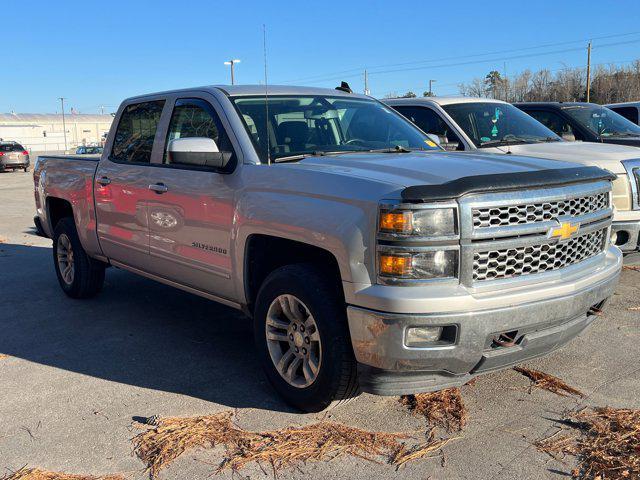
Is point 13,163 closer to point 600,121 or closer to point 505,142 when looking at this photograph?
point 600,121

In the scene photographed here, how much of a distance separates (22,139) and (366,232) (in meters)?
110

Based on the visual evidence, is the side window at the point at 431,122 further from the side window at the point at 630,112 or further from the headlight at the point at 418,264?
the side window at the point at 630,112

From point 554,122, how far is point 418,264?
7.10 meters

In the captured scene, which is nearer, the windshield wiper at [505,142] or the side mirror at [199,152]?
the side mirror at [199,152]

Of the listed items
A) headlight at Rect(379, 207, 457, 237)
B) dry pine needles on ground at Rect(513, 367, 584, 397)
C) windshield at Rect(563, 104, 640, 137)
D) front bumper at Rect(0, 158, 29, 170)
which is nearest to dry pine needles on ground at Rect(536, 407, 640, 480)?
dry pine needles on ground at Rect(513, 367, 584, 397)

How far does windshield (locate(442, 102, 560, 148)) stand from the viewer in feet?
25.4

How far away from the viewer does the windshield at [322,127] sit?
4.45 meters

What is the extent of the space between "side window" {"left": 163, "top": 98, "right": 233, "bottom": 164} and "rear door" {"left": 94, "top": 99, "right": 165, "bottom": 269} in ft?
0.70

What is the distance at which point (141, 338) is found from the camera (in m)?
5.42

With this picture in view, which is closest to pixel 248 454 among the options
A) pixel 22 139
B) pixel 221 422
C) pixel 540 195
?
pixel 221 422

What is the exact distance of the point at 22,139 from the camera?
334ft

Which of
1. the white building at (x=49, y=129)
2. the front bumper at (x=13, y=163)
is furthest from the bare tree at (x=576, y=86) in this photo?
the white building at (x=49, y=129)

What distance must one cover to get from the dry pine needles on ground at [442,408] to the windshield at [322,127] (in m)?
1.74

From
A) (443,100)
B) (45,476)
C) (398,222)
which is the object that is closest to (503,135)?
(443,100)
